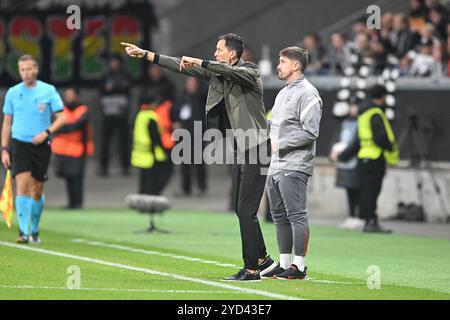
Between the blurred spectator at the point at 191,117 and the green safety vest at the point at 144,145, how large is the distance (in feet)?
12.8

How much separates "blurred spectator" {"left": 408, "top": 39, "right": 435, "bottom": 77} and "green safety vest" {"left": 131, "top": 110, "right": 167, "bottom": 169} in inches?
196

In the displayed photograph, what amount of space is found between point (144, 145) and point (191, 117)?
498 cm

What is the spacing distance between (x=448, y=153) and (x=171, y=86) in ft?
28.5

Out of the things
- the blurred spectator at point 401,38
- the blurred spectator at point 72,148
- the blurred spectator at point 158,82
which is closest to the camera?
the blurred spectator at point 401,38

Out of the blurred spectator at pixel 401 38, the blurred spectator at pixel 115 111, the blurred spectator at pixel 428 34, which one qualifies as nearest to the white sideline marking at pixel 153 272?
the blurred spectator at pixel 428 34

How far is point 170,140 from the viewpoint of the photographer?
27.2 meters

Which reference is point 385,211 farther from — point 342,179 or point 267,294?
point 267,294

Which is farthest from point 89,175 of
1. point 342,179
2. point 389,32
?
point 342,179

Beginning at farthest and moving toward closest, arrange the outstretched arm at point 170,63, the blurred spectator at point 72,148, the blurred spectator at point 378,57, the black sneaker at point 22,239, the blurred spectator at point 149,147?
the blurred spectator at point 72,148 → the blurred spectator at point 378,57 → the blurred spectator at point 149,147 → the black sneaker at point 22,239 → the outstretched arm at point 170,63

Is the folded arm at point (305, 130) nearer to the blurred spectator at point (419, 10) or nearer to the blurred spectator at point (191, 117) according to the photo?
the blurred spectator at point (419, 10)

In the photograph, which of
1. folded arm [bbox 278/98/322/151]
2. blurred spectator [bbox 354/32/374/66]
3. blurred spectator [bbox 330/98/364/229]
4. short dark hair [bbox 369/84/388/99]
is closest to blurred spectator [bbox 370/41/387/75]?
blurred spectator [bbox 354/32/374/66]

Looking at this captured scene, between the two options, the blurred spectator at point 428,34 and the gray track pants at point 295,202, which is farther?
the blurred spectator at point 428,34

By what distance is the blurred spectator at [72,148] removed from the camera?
25969 millimetres
